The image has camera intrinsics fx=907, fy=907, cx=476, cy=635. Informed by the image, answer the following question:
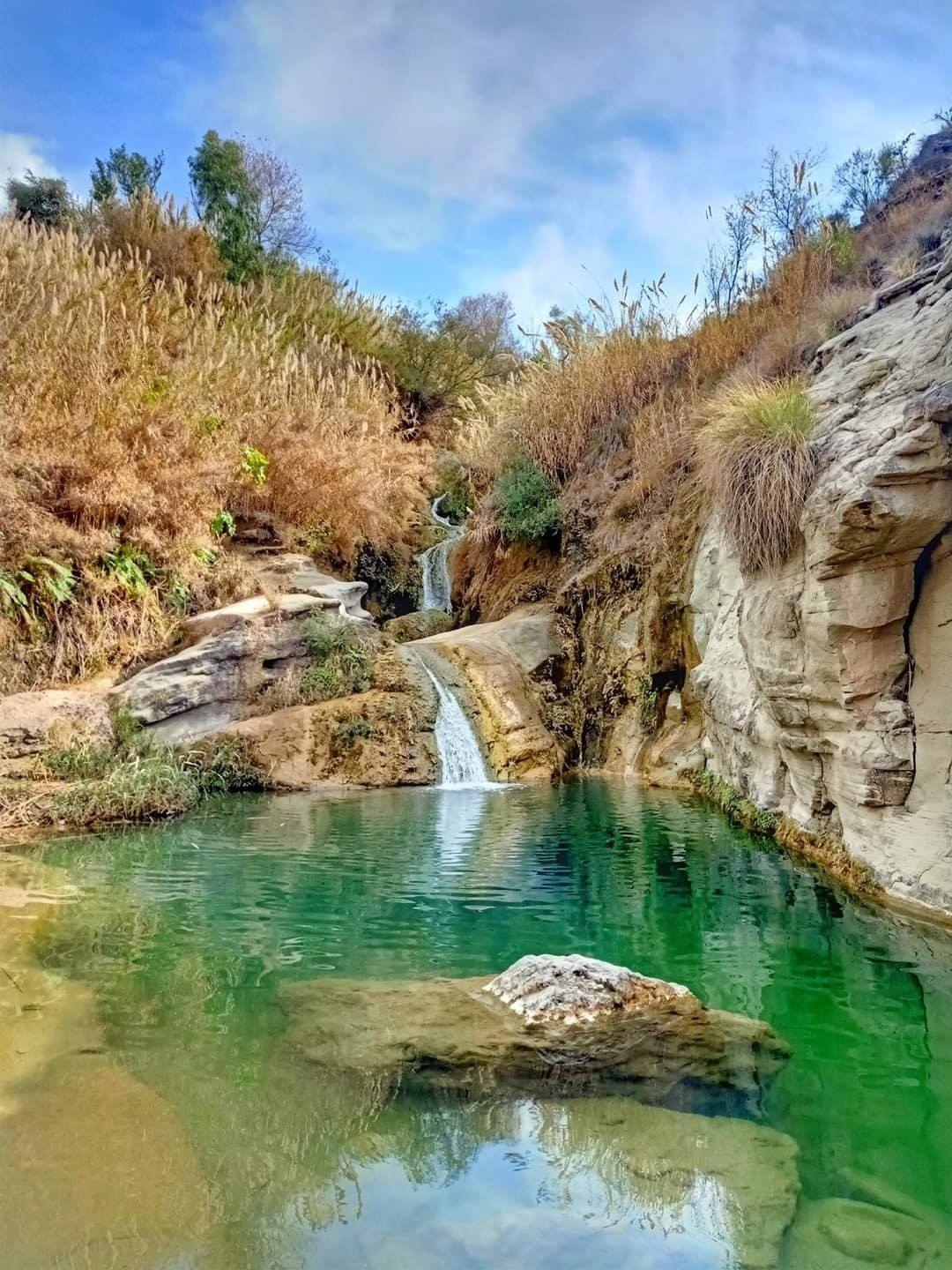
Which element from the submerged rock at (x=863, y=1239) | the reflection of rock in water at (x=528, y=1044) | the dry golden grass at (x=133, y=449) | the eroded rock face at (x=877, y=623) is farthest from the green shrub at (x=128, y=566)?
the submerged rock at (x=863, y=1239)

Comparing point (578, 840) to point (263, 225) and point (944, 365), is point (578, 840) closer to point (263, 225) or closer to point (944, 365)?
point (944, 365)

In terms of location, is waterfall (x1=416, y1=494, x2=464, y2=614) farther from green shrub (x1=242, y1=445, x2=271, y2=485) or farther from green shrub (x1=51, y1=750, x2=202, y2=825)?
green shrub (x1=51, y1=750, x2=202, y2=825)

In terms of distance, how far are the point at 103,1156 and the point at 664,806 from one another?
21.7 feet

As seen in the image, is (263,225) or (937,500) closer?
(937,500)

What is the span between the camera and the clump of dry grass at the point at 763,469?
6.60 metres

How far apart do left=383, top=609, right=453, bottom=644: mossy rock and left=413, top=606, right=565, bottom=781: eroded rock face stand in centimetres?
214

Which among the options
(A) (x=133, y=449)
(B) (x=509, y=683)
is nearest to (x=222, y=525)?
(A) (x=133, y=449)

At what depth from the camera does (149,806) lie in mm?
7906

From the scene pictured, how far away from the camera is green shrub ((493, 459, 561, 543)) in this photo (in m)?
13.6

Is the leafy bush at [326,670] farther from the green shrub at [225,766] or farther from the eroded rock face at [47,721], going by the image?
the eroded rock face at [47,721]

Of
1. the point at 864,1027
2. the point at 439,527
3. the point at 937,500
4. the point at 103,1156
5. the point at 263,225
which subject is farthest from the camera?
the point at 263,225

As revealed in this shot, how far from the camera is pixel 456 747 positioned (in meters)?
10.6

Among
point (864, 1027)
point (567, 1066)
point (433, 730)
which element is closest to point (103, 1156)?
point (567, 1066)

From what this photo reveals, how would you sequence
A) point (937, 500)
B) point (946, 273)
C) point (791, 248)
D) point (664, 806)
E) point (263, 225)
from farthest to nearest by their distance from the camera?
1. point (263, 225)
2. point (791, 248)
3. point (664, 806)
4. point (946, 273)
5. point (937, 500)
